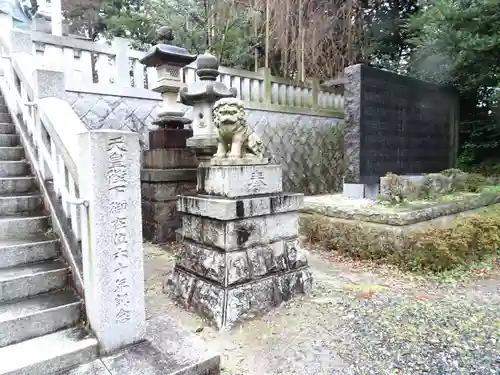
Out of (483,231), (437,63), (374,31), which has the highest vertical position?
(374,31)

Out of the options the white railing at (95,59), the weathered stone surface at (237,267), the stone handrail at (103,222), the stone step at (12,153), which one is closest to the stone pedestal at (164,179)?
the white railing at (95,59)

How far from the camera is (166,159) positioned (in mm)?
5715

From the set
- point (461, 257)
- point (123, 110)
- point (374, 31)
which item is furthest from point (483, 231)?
point (374, 31)

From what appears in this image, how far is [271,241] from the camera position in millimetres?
3504

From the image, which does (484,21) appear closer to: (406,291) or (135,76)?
(406,291)

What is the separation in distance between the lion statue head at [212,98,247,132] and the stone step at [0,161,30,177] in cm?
203

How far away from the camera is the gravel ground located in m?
2.52

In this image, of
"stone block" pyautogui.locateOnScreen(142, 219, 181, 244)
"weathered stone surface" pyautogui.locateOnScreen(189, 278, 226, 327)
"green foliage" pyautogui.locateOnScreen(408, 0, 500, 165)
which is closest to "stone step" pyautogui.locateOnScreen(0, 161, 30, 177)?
"weathered stone surface" pyautogui.locateOnScreen(189, 278, 226, 327)

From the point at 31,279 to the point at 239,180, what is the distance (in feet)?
6.04

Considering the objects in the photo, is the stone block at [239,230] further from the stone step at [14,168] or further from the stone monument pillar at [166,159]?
the stone monument pillar at [166,159]

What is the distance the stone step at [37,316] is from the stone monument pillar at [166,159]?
3.19m

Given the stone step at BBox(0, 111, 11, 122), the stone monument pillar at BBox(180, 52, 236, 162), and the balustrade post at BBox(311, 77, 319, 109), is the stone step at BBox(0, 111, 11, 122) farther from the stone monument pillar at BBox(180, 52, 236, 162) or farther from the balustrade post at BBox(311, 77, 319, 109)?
the balustrade post at BBox(311, 77, 319, 109)

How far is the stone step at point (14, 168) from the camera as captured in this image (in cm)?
340

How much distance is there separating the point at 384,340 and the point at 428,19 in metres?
8.39
